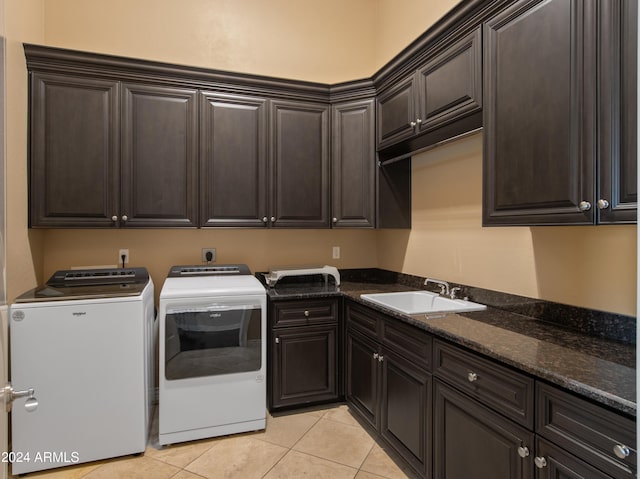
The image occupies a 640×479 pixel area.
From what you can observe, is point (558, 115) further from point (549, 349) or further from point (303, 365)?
point (303, 365)

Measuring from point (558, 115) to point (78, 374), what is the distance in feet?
8.72

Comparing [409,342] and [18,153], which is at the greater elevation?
[18,153]

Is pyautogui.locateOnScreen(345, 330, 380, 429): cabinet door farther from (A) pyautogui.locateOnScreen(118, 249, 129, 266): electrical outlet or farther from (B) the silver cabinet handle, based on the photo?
(A) pyautogui.locateOnScreen(118, 249, 129, 266): electrical outlet

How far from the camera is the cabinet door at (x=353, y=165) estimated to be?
9.63 feet

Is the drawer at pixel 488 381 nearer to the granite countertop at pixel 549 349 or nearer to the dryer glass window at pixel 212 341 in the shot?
the granite countertop at pixel 549 349

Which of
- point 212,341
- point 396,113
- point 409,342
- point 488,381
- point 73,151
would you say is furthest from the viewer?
point 396,113

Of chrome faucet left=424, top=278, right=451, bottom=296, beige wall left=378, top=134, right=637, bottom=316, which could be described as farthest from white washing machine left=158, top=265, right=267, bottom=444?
beige wall left=378, top=134, right=637, bottom=316

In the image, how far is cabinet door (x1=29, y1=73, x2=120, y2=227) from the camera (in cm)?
238

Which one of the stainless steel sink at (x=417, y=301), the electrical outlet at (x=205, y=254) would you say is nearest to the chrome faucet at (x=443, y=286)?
the stainless steel sink at (x=417, y=301)

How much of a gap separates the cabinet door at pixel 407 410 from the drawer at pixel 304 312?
2.03 feet

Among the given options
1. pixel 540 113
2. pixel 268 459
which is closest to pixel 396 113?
pixel 540 113

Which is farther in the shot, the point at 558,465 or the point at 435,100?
the point at 435,100

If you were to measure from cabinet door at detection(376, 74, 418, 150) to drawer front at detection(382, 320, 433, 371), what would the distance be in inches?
49.9

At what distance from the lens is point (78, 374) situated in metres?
2.05
